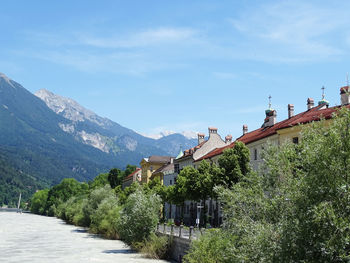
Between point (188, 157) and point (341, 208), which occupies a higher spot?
point (188, 157)

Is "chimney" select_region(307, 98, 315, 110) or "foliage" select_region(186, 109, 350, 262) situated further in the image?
"chimney" select_region(307, 98, 315, 110)

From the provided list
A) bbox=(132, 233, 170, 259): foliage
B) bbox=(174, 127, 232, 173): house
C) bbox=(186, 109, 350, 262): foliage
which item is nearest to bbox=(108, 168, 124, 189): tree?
bbox=(174, 127, 232, 173): house

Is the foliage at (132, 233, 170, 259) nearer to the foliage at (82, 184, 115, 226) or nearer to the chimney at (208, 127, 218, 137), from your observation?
the foliage at (82, 184, 115, 226)

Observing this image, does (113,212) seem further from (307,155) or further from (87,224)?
(307,155)

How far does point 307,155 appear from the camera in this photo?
14.8 meters

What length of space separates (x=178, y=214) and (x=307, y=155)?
2938 inches

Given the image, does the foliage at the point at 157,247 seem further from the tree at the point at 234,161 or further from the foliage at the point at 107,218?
the foliage at the point at 107,218

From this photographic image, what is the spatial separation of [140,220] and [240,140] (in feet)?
75.7

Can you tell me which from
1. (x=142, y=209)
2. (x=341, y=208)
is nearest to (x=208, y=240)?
(x=341, y=208)

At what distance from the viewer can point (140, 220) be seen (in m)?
47.8

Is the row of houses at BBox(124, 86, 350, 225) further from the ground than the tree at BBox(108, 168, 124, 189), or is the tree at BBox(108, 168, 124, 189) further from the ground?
the tree at BBox(108, 168, 124, 189)

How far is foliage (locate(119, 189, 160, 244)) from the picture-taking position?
47844 mm

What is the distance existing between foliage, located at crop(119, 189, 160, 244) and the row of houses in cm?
547

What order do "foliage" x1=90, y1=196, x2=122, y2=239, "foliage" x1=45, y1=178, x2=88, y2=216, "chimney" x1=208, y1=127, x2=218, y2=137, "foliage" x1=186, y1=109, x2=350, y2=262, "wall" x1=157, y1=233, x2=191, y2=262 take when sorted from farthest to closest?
"foliage" x1=45, y1=178, x2=88, y2=216, "chimney" x1=208, y1=127, x2=218, y2=137, "foliage" x1=90, y1=196, x2=122, y2=239, "wall" x1=157, y1=233, x2=191, y2=262, "foliage" x1=186, y1=109, x2=350, y2=262
